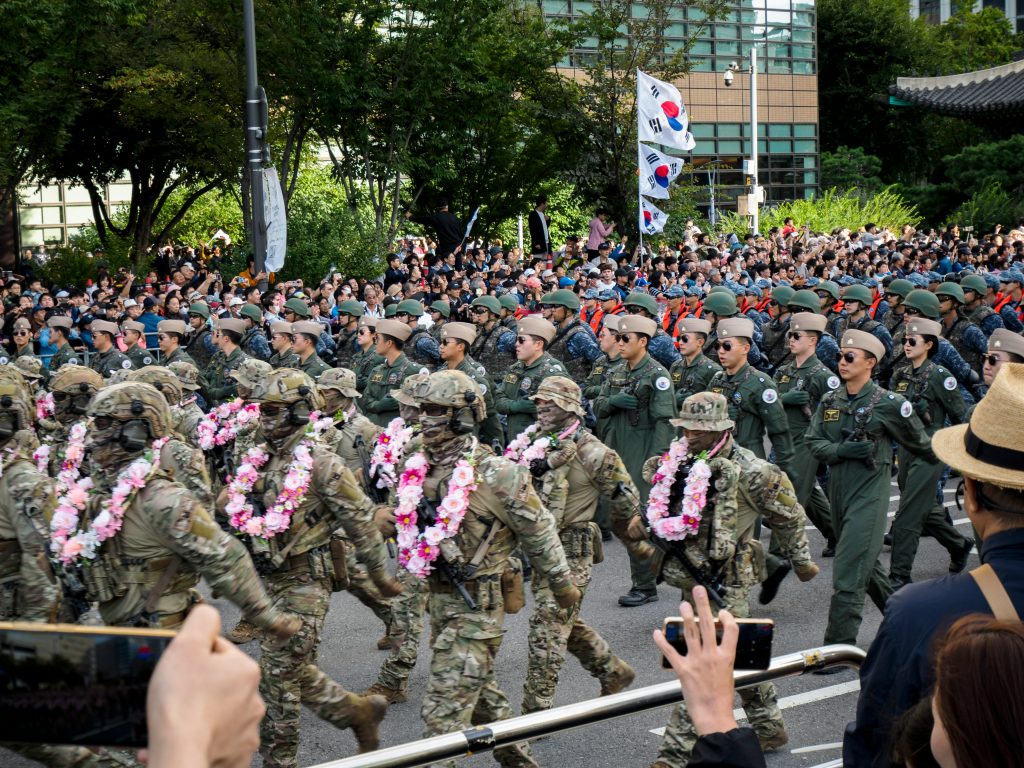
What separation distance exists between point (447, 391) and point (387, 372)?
22.1 ft

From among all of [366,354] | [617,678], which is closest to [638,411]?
[366,354]

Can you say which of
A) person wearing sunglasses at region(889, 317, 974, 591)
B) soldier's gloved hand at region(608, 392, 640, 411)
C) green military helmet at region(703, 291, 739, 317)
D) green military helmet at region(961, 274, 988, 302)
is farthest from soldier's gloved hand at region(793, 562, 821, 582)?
green military helmet at region(961, 274, 988, 302)

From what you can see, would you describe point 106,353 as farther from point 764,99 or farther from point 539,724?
point 764,99

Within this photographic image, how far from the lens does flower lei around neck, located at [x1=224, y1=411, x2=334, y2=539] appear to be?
21.2 ft

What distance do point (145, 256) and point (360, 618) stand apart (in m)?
25.7

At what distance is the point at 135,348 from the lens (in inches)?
580

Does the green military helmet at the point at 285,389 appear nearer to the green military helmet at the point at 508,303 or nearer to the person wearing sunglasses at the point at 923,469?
the person wearing sunglasses at the point at 923,469

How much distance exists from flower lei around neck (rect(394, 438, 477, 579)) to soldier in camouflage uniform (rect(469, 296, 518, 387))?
353 inches

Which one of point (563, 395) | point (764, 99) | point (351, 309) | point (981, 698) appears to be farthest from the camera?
point (764, 99)

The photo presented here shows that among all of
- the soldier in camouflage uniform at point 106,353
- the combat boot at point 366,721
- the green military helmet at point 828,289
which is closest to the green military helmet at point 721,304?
the green military helmet at point 828,289

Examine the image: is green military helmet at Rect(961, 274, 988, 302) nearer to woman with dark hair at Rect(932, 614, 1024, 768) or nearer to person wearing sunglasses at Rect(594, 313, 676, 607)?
person wearing sunglasses at Rect(594, 313, 676, 607)

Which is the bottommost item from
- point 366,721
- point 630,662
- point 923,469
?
point 630,662

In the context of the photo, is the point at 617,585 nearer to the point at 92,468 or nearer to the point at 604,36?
the point at 92,468

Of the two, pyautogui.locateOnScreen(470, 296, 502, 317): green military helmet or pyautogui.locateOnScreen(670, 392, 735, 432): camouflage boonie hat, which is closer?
pyautogui.locateOnScreen(670, 392, 735, 432): camouflage boonie hat
